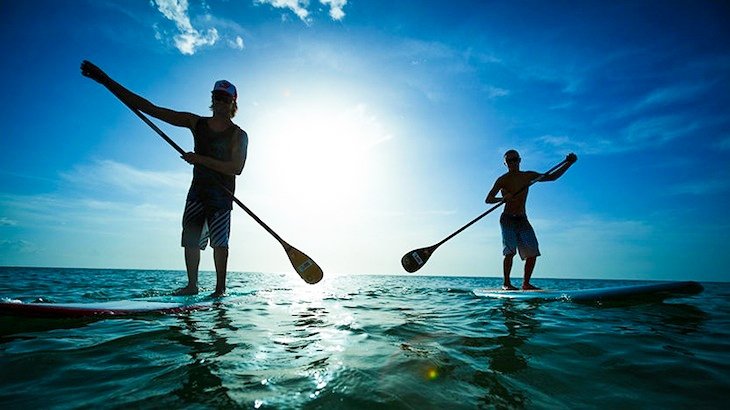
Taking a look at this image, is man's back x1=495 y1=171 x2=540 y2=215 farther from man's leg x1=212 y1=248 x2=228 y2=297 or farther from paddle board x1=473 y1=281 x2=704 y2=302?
man's leg x1=212 y1=248 x2=228 y2=297

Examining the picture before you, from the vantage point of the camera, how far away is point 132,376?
178cm

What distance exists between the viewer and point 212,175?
4.57 m

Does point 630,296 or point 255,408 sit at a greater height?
point 630,296

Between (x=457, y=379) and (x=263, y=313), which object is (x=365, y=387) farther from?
(x=263, y=313)

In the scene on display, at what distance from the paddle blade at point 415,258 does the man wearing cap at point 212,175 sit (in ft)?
13.9

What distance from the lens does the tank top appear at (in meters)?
4.69

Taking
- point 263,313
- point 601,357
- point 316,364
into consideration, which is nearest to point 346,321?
point 263,313

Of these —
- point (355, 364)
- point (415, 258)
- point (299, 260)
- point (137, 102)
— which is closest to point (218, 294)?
point (299, 260)

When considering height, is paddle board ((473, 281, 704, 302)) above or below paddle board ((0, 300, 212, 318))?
above

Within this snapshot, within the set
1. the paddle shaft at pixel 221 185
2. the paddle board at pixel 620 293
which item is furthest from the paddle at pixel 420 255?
the paddle shaft at pixel 221 185

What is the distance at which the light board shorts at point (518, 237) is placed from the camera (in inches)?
279

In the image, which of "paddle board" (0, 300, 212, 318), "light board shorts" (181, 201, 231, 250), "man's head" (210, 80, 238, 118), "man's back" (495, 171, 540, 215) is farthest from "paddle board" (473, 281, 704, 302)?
"man's head" (210, 80, 238, 118)

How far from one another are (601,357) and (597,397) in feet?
2.82

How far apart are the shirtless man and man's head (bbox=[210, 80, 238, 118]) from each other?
19.4ft
